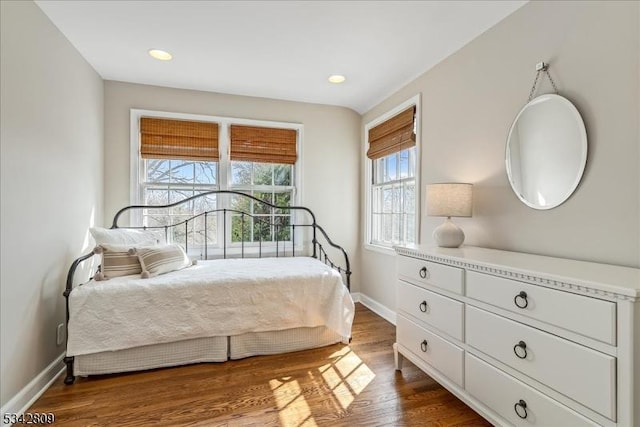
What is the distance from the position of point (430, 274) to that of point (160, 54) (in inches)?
102

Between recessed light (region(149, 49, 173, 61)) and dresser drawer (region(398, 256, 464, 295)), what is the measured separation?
2.38 metres

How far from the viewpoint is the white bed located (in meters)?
2.05

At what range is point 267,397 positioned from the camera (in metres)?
1.89

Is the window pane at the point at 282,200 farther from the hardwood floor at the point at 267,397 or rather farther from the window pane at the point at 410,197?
the hardwood floor at the point at 267,397

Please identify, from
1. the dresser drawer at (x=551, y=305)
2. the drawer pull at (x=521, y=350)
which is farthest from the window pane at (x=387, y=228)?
the drawer pull at (x=521, y=350)

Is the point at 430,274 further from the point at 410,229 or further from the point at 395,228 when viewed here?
the point at 395,228

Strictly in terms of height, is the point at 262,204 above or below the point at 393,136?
below

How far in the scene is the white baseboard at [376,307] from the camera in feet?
10.3

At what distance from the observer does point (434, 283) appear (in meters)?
1.84

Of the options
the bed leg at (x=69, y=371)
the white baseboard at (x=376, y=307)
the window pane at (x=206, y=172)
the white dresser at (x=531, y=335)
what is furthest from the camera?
the window pane at (x=206, y=172)

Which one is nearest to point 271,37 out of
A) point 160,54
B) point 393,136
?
point 160,54

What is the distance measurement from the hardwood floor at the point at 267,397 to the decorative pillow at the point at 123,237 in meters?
0.94

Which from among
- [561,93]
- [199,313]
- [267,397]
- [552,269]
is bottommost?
[267,397]

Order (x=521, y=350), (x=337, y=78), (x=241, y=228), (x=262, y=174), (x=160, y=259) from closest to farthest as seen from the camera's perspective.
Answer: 1. (x=521, y=350)
2. (x=160, y=259)
3. (x=337, y=78)
4. (x=241, y=228)
5. (x=262, y=174)
